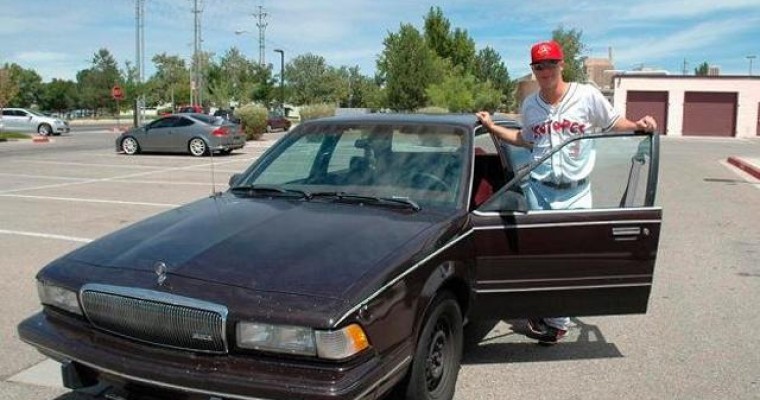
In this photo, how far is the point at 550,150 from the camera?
4.56 meters

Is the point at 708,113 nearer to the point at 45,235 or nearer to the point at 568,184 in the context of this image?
the point at 45,235

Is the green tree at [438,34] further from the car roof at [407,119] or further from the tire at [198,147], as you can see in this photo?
the car roof at [407,119]

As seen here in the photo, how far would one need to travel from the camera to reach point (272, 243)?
11.1 feet

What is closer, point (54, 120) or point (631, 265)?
point (631, 265)

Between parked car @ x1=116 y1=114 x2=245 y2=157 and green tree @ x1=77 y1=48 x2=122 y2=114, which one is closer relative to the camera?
parked car @ x1=116 y1=114 x2=245 y2=157

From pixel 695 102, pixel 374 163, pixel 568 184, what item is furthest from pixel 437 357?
pixel 695 102

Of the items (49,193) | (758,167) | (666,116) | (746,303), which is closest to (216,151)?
(49,193)

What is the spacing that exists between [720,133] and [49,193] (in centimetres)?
5015

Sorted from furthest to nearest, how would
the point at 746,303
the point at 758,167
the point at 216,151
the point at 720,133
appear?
the point at 720,133, the point at 216,151, the point at 758,167, the point at 746,303

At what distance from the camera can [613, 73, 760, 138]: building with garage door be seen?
171 feet

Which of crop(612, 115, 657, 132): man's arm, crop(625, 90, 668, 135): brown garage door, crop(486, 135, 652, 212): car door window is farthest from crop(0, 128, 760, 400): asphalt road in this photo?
crop(625, 90, 668, 135): brown garage door

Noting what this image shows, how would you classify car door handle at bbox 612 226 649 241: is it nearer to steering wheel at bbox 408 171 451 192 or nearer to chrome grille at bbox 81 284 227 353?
steering wheel at bbox 408 171 451 192

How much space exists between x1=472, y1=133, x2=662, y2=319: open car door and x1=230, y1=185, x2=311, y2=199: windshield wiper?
1.00 meters

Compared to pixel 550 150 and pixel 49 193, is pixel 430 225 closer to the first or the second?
pixel 550 150
